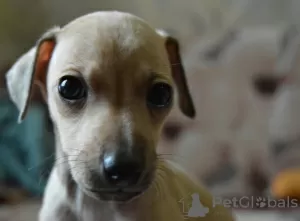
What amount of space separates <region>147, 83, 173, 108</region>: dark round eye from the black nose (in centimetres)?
16

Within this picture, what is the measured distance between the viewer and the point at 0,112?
7.61ft

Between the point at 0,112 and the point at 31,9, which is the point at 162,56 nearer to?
the point at 0,112

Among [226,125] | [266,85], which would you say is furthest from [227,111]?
[266,85]

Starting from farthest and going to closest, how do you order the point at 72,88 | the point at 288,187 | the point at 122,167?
1. the point at 288,187
2. the point at 72,88
3. the point at 122,167

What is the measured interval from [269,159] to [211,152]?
0.23m

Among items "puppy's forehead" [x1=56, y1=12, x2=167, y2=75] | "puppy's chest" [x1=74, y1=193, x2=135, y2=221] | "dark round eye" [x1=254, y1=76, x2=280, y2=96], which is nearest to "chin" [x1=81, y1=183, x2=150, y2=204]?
"puppy's chest" [x1=74, y1=193, x2=135, y2=221]

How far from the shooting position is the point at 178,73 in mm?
1327

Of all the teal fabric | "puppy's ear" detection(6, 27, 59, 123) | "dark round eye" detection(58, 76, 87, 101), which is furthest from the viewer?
the teal fabric

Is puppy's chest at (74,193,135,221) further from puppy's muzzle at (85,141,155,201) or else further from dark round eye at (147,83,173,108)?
dark round eye at (147,83,173,108)

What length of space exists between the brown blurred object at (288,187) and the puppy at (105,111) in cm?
78

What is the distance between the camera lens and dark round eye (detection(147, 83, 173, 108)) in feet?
3.72

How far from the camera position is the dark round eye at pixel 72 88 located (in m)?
1.10

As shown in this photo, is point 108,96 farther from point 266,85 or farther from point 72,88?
point 266,85

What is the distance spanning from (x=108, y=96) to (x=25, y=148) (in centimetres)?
126
